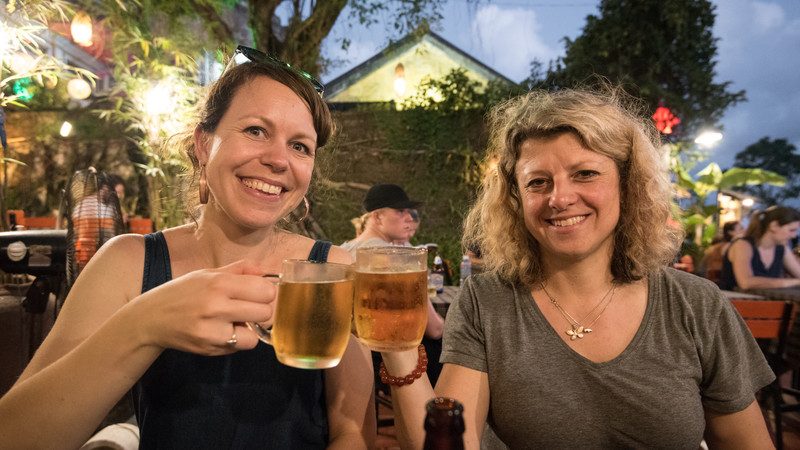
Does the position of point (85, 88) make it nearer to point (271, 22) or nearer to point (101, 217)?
point (271, 22)

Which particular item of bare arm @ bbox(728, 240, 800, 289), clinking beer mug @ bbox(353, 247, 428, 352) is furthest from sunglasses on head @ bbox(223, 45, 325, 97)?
bare arm @ bbox(728, 240, 800, 289)

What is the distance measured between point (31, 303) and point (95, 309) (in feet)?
6.49

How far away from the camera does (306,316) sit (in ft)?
2.72

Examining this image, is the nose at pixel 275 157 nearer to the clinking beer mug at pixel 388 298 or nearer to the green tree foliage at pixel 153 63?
the clinking beer mug at pixel 388 298

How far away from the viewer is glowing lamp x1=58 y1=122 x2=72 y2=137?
988 cm

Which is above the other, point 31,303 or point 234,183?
point 234,183

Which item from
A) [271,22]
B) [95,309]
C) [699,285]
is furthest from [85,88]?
[699,285]

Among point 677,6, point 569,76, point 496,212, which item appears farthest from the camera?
point 569,76

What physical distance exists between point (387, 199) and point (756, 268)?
4137mm

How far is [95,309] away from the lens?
3.86 ft

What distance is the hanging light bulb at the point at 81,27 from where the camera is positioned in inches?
235

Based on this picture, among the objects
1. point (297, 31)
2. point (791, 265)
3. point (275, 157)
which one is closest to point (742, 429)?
point (275, 157)

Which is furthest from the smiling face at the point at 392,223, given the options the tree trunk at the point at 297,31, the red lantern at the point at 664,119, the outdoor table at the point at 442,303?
the red lantern at the point at 664,119

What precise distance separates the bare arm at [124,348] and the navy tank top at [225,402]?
0.31m
